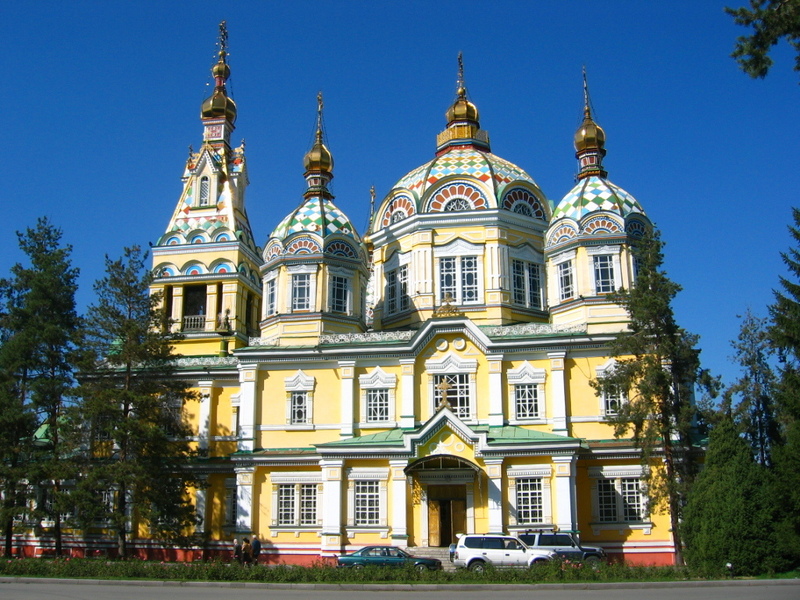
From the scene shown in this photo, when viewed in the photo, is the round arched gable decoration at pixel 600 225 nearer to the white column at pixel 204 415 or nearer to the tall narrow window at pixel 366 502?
the tall narrow window at pixel 366 502

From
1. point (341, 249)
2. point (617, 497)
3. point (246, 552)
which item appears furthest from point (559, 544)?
point (341, 249)

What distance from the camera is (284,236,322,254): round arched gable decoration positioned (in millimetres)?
33594

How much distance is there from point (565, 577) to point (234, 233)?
23980 millimetres

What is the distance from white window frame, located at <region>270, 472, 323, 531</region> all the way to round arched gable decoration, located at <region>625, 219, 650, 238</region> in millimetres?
14517

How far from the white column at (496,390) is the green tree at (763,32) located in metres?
17.8

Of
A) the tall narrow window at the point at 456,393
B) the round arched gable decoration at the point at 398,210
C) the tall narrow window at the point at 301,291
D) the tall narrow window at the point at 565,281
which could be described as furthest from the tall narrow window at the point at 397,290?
the tall narrow window at the point at 565,281

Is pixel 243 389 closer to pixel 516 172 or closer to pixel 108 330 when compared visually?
pixel 108 330

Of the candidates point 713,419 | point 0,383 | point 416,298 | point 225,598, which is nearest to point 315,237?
point 416,298

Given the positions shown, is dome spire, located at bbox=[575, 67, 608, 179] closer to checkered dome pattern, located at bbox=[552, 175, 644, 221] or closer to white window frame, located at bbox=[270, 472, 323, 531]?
checkered dome pattern, located at bbox=[552, 175, 644, 221]

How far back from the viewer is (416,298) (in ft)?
114

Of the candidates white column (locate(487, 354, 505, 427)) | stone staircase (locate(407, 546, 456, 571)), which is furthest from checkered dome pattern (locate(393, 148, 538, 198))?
stone staircase (locate(407, 546, 456, 571))

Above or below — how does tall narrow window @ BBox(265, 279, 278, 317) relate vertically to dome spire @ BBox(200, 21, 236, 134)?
below

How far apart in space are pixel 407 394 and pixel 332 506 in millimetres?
4716

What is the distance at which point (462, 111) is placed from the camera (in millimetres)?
40281
